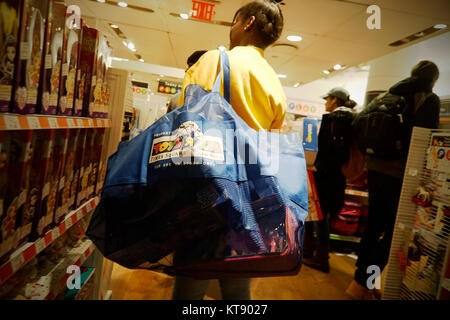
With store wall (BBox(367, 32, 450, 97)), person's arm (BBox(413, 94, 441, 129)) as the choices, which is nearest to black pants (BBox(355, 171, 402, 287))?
person's arm (BBox(413, 94, 441, 129))

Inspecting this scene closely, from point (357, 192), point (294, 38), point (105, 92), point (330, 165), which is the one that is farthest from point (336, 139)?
point (294, 38)

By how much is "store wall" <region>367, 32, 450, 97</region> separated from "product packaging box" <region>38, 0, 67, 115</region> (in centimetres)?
314

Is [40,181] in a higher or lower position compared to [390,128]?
lower

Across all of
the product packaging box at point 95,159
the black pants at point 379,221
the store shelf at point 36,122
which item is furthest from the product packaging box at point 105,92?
the black pants at point 379,221

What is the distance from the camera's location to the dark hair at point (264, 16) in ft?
2.80

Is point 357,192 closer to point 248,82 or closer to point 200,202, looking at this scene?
point 248,82

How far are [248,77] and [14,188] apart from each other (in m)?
0.76

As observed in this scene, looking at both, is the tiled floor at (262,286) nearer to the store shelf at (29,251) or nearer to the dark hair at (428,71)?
the store shelf at (29,251)

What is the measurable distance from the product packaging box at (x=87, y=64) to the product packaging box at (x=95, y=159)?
0.21m

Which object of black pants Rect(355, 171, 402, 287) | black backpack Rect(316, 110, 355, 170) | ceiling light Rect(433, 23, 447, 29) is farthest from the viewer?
ceiling light Rect(433, 23, 447, 29)

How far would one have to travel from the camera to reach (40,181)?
78 centimetres

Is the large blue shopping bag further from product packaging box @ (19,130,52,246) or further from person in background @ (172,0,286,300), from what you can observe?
product packaging box @ (19,130,52,246)

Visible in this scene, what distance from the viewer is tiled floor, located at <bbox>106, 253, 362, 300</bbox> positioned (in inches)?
67.9
